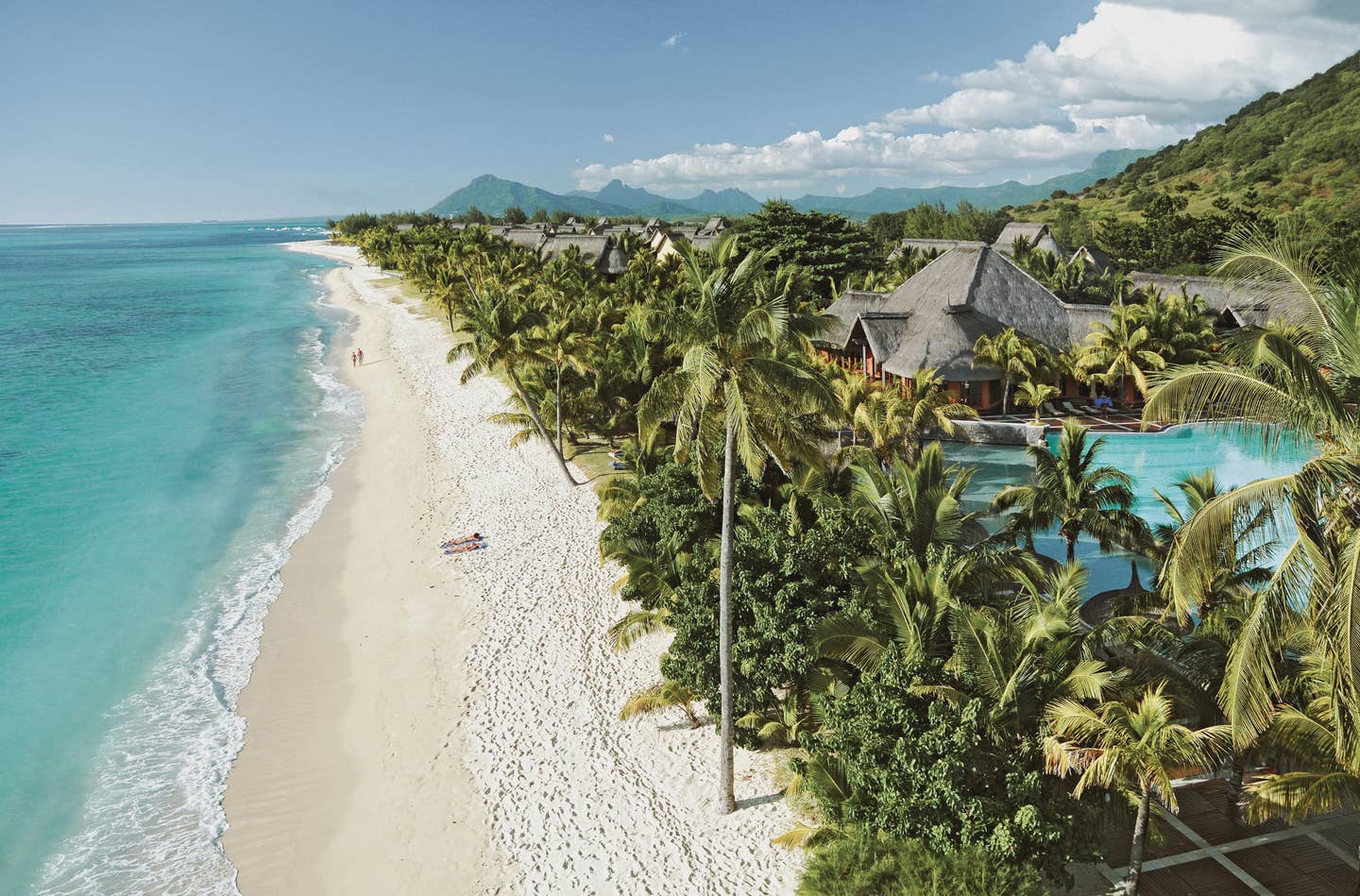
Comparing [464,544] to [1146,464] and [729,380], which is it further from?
[1146,464]

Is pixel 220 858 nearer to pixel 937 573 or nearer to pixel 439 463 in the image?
pixel 937 573

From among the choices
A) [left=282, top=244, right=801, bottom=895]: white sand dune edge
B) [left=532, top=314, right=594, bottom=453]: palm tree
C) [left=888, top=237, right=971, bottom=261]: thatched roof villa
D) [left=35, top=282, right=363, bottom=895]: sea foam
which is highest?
[left=888, top=237, right=971, bottom=261]: thatched roof villa

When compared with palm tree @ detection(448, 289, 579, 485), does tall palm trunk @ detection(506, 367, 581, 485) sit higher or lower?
lower

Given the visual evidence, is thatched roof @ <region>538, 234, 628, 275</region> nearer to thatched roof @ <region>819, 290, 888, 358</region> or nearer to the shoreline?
thatched roof @ <region>819, 290, 888, 358</region>

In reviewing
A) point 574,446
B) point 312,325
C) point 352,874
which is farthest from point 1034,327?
point 312,325

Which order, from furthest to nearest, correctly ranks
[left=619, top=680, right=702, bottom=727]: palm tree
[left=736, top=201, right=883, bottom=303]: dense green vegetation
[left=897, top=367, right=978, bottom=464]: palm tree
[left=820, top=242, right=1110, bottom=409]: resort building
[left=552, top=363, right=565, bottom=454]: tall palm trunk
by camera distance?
[left=736, top=201, right=883, bottom=303]: dense green vegetation → [left=820, top=242, right=1110, bottom=409]: resort building → [left=552, top=363, right=565, bottom=454]: tall palm trunk → [left=897, top=367, right=978, bottom=464]: palm tree → [left=619, top=680, right=702, bottom=727]: palm tree

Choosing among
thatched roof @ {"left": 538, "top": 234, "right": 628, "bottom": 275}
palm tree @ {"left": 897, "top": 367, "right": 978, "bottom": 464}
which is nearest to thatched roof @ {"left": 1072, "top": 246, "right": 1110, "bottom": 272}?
palm tree @ {"left": 897, "top": 367, "right": 978, "bottom": 464}
